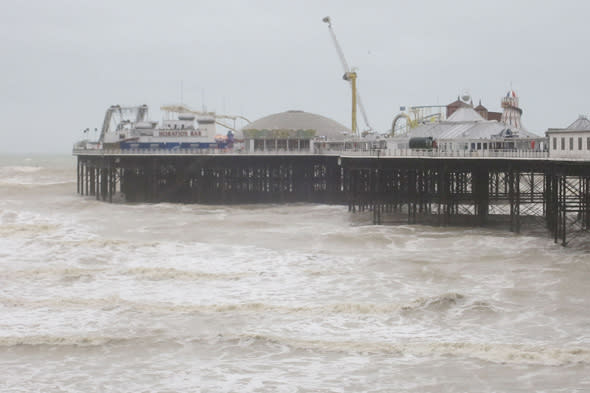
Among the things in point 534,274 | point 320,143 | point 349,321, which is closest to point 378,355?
point 349,321

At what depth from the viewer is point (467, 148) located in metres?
58.4

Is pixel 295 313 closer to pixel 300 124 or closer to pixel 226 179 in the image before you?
pixel 226 179

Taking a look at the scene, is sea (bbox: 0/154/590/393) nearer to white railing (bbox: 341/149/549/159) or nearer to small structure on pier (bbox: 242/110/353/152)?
white railing (bbox: 341/149/549/159)

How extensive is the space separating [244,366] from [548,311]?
10.3 meters

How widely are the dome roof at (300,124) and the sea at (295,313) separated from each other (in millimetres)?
46925

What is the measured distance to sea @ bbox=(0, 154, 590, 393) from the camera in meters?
19.9

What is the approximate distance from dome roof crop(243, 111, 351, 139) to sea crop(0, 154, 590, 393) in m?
46.9

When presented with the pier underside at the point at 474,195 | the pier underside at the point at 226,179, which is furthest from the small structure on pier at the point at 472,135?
the pier underside at the point at 226,179

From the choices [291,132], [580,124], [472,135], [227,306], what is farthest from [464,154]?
[291,132]

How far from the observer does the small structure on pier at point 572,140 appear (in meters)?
38.6

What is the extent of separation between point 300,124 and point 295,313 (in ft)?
221

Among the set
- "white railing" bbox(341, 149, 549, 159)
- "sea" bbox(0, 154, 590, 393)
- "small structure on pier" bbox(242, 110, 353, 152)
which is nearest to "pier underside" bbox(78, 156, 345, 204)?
"small structure on pier" bbox(242, 110, 353, 152)

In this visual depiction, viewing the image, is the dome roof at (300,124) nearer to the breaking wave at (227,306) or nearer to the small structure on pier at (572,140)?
the small structure on pier at (572,140)

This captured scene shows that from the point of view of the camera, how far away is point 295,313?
25.8 m
